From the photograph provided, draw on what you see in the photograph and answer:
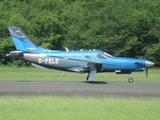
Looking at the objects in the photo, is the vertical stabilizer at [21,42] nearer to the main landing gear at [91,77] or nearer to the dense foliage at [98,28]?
the main landing gear at [91,77]

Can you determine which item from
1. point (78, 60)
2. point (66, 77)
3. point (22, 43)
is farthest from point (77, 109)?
point (66, 77)

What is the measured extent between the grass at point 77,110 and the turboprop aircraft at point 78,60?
42.5ft

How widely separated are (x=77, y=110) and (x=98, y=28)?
47.1 m

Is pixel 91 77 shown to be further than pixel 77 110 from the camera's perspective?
Yes

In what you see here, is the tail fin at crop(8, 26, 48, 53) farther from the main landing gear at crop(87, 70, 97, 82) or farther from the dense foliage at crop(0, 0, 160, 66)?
the dense foliage at crop(0, 0, 160, 66)

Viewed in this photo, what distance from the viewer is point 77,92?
20.4 metres

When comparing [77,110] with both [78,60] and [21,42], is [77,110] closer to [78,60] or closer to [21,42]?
[78,60]

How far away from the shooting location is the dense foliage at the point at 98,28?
59125mm

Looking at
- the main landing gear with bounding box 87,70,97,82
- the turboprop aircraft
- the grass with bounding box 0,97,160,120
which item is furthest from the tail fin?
the grass with bounding box 0,97,160,120

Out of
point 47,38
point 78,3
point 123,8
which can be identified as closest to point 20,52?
point 47,38

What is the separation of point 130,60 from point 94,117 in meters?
18.3

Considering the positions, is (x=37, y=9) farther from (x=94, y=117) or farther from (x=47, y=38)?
(x=94, y=117)

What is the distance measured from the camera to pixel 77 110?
14.0 metres

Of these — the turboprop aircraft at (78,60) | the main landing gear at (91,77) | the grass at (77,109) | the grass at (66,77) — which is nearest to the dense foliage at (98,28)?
the grass at (66,77)
